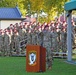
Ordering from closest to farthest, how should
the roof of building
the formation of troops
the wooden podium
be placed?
1. the wooden podium
2. the formation of troops
3. the roof of building

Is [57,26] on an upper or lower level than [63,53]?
upper

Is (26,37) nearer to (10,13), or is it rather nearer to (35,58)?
(35,58)

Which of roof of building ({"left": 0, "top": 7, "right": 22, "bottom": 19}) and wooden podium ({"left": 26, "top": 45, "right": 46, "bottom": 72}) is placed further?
roof of building ({"left": 0, "top": 7, "right": 22, "bottom": 19})

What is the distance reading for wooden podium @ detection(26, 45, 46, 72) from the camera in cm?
1645

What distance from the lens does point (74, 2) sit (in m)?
19.9

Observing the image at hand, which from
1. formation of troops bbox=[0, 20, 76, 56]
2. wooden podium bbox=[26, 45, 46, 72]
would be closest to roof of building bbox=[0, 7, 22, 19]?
formation of troops bbox=[0, 20, 76, 56]

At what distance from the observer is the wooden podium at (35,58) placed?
16453 millimetres

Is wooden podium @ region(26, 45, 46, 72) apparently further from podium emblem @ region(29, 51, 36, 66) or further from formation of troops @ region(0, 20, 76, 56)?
formation of troops @ region(0, 20, 76, 56)

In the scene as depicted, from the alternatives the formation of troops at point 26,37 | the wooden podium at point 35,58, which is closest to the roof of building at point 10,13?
the formation of troops at point 26,37

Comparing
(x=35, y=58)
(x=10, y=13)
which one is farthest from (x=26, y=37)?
(x=10, y=13)

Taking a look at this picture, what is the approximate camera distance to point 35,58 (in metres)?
16.5

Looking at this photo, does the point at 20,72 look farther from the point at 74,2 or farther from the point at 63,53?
the point at 63,53

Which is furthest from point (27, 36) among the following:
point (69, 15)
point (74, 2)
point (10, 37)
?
point (74, 2)

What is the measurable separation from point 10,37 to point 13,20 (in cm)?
2120
